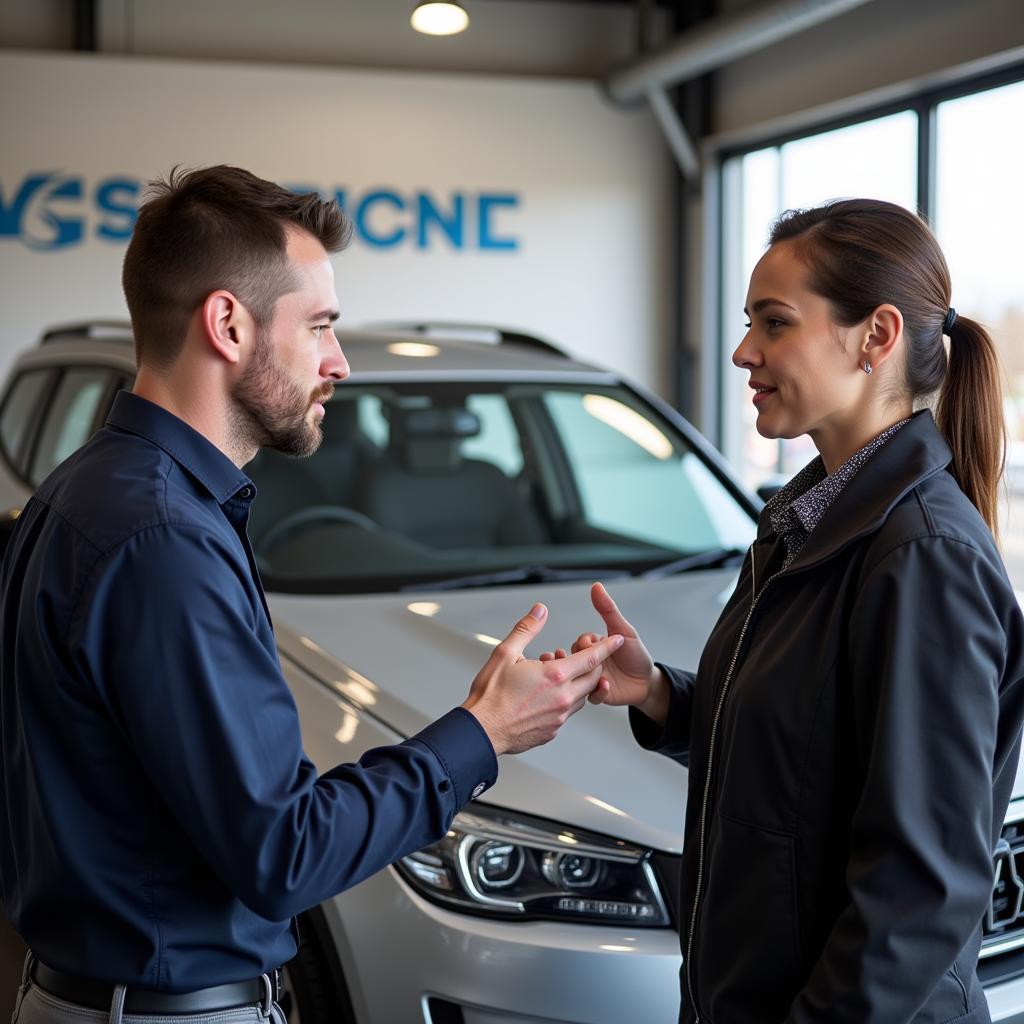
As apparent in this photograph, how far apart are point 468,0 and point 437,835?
8340 millimetres

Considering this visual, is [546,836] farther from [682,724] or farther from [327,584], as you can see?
[327,584]

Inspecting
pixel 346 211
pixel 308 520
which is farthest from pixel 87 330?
pixel 346 211

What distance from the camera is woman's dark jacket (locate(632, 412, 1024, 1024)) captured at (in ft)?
4.13

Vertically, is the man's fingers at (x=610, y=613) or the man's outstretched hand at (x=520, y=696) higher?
the man's fingers at (x=610, y=613)

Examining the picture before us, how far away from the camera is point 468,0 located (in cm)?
877

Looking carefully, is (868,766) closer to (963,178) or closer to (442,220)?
(963,178)

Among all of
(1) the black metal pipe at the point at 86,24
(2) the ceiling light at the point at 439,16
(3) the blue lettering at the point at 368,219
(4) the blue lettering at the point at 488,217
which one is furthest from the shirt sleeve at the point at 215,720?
(1) the black metal pipe at the point at 86,24

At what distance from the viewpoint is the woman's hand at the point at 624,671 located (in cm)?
175

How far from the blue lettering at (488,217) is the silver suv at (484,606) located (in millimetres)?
4493

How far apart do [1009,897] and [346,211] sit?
6510mm

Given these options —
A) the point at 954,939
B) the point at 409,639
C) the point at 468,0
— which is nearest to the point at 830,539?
the point at 954,939

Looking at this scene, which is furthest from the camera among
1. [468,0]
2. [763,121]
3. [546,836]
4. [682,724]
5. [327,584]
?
[468,0]

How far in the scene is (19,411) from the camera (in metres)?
4.48

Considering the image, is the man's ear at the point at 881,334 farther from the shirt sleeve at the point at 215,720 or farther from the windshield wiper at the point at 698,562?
the windshield wiper at the point at 698,562
